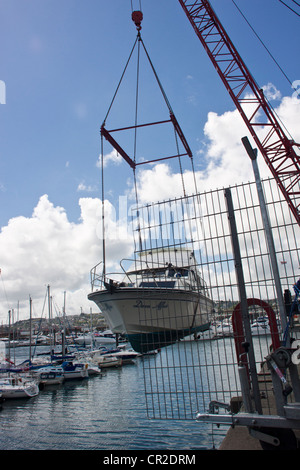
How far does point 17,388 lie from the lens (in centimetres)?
1898

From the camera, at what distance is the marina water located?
9.79 meters

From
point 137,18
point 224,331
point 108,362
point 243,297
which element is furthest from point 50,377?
point 243,297

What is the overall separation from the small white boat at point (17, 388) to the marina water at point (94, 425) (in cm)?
30

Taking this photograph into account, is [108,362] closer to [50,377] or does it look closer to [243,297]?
[50,377]

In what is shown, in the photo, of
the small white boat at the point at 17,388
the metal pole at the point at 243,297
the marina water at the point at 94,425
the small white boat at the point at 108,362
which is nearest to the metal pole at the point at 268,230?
the metal pole at the point at 243,297

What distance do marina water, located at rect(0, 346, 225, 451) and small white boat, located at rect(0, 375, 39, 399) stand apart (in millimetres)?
305

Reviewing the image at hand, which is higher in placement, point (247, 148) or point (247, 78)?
point (247, 78)

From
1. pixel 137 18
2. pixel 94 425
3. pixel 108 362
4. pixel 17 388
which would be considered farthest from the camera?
pixel 108 362

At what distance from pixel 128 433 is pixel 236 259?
907 centimetres

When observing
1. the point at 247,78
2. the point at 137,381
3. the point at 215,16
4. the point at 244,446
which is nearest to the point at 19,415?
the point at 137,381

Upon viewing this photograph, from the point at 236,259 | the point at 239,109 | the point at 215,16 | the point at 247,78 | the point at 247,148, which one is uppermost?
the point at 215,16

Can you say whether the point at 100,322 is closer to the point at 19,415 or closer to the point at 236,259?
the point at 19,415

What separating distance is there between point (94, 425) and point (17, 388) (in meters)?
8.75
